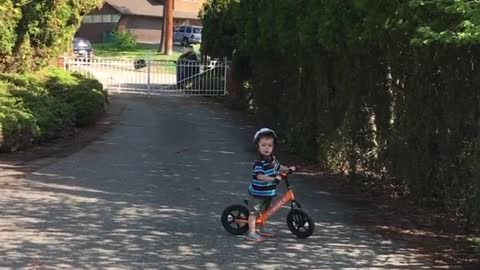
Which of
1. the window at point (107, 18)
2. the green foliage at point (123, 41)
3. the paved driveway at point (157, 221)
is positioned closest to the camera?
the paved driveway at point (157, 221)

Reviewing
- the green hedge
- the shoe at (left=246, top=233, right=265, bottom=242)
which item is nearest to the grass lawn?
the green hedge

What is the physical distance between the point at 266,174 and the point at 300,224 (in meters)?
0.63

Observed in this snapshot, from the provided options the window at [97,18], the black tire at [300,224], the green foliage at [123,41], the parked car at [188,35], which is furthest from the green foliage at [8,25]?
the window at [97,18]

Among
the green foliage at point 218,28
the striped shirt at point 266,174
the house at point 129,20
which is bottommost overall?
the striped shirt at point 266,174

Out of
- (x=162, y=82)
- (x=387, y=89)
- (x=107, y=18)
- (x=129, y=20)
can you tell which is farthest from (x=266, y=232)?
(x=107, y=18)

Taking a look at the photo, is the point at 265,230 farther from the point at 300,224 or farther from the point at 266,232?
the point at 300,224

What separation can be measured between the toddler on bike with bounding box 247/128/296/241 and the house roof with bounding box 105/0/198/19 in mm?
63475

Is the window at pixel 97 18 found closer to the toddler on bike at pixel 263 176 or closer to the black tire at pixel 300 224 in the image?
the toddler on bike at pixel 263 176

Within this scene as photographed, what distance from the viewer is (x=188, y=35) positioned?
65.3 m

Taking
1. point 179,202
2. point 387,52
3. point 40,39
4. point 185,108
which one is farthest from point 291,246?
point 185,108

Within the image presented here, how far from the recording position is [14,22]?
1450 centimetres

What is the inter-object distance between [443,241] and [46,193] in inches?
191

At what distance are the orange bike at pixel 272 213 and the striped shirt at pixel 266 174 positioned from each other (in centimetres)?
14

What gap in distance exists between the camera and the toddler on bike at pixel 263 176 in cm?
652
